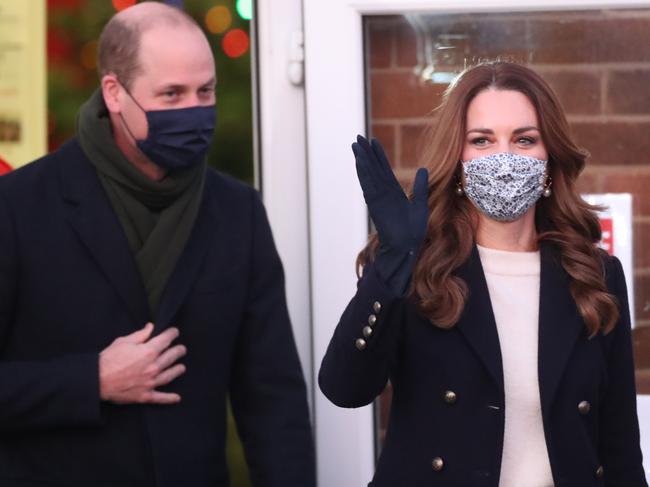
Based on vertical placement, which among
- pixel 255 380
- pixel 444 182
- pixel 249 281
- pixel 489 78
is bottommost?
pixel 255 380

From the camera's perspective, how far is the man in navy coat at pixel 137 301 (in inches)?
118

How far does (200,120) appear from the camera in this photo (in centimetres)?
312

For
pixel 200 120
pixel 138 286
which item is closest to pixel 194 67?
pixel 200 120

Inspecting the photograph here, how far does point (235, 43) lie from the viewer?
4156 mm

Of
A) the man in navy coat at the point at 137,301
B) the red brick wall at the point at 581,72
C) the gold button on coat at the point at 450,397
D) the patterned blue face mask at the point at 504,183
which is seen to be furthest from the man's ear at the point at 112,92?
the red brick wall at the point at 581,72

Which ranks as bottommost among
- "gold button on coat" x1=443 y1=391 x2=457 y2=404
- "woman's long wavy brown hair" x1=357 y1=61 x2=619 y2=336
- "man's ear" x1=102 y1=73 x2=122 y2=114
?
"gold button on coat" x1=443 y1=391 x2=457 y2=404

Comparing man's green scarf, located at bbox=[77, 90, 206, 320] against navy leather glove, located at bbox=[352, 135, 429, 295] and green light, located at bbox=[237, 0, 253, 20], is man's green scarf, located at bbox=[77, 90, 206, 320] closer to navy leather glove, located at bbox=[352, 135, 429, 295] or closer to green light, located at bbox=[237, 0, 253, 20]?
Result: navy leather glove, located at bbox=[352, 135, 429, 295]

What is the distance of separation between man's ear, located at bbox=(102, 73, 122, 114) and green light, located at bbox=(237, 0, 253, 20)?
110 centimetres

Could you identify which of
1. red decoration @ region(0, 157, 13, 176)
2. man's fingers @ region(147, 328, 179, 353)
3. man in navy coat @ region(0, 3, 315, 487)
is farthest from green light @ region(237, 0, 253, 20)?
man's fingers @ region(147, 328, 179, 353)

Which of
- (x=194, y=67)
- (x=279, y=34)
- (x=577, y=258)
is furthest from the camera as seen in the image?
(x=279, y=34)

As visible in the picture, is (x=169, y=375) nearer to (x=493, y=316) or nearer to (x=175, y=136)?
(x=175, y=136)

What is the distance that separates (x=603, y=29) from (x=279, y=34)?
101 centimetres

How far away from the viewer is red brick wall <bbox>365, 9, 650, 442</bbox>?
13.6 ft

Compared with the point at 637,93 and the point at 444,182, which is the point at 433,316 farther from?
the point at 637,93
